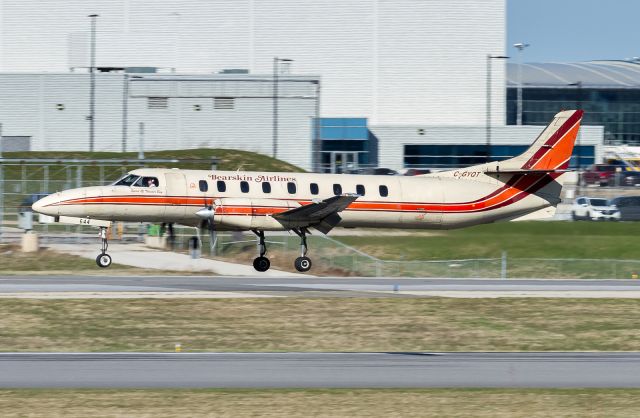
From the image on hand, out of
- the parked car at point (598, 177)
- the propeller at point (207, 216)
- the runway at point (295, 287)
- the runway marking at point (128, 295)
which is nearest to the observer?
the runway marking at point (128, 295)

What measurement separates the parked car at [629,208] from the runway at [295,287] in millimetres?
22271

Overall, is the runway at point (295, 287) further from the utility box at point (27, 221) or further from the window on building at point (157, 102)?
the window on building at point (157, 102)

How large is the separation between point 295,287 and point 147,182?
689 centimetres

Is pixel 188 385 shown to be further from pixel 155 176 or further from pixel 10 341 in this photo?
pixel 155 176

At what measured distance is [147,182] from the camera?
3638 cm

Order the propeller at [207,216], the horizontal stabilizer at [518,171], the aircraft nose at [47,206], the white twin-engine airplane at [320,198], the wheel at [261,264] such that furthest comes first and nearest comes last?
1. the horizontal stabilizer at [518,171]
2. the wheel at [261,264]
3. the white twin-engine airplane at [320,198]
4. the propeller at [207,216]
5. the aircraft nose at [47,206]

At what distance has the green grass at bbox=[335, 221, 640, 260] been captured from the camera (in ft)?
149

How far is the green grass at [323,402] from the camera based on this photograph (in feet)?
57.6

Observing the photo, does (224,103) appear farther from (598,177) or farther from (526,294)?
(526,294)

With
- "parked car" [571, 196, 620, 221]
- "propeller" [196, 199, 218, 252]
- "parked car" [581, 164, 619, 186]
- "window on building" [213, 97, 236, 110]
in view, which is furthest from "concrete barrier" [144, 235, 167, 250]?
"parked car" [581, 164, 619, 186]

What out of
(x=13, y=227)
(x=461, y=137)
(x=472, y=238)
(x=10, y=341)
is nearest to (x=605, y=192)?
(x=461, y=137)

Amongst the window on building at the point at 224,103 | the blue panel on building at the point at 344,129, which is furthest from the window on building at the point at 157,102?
the blue panel on building at the point at 344,129

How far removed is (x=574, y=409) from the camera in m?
18.1

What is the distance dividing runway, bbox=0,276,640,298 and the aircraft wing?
2382mm
